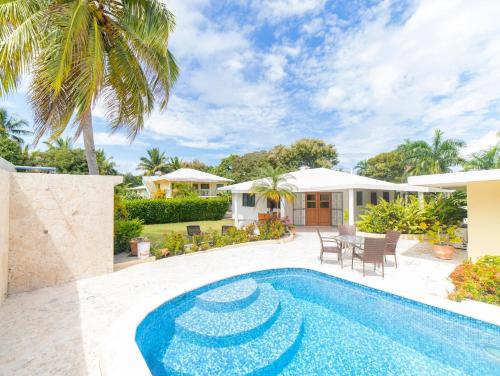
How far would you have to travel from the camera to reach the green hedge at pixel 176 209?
21500mm

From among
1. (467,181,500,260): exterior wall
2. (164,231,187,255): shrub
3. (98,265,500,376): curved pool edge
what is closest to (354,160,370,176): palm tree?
(467,181,500,260): exterior wall

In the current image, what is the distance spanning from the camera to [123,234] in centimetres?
1107

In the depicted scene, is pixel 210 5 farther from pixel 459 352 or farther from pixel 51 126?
pixel 459 352

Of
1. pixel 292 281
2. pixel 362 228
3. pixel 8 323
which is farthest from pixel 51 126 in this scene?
pixel 362 228

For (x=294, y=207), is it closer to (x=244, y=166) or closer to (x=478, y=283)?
(x=478, y=283)

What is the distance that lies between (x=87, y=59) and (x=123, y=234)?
7324 millimetres

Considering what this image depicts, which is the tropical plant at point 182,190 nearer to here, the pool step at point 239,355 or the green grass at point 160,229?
the green grass at point 160,229

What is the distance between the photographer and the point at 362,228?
15.0 m

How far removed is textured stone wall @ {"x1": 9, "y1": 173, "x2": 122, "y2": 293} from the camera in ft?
22.5

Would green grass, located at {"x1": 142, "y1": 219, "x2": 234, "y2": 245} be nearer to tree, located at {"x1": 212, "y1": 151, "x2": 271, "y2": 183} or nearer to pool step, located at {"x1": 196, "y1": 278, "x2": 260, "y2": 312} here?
pool step, located at {"x1": 196, "y1": 278, "x2": 260, "y2": 312}

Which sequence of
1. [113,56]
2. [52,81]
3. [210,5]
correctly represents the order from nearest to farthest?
[52,81] → [113,56] → [210,5]

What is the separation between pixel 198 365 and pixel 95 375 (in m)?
1.72

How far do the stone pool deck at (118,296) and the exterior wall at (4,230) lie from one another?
0.54 m

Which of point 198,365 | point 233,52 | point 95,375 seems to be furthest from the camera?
point 233,52
